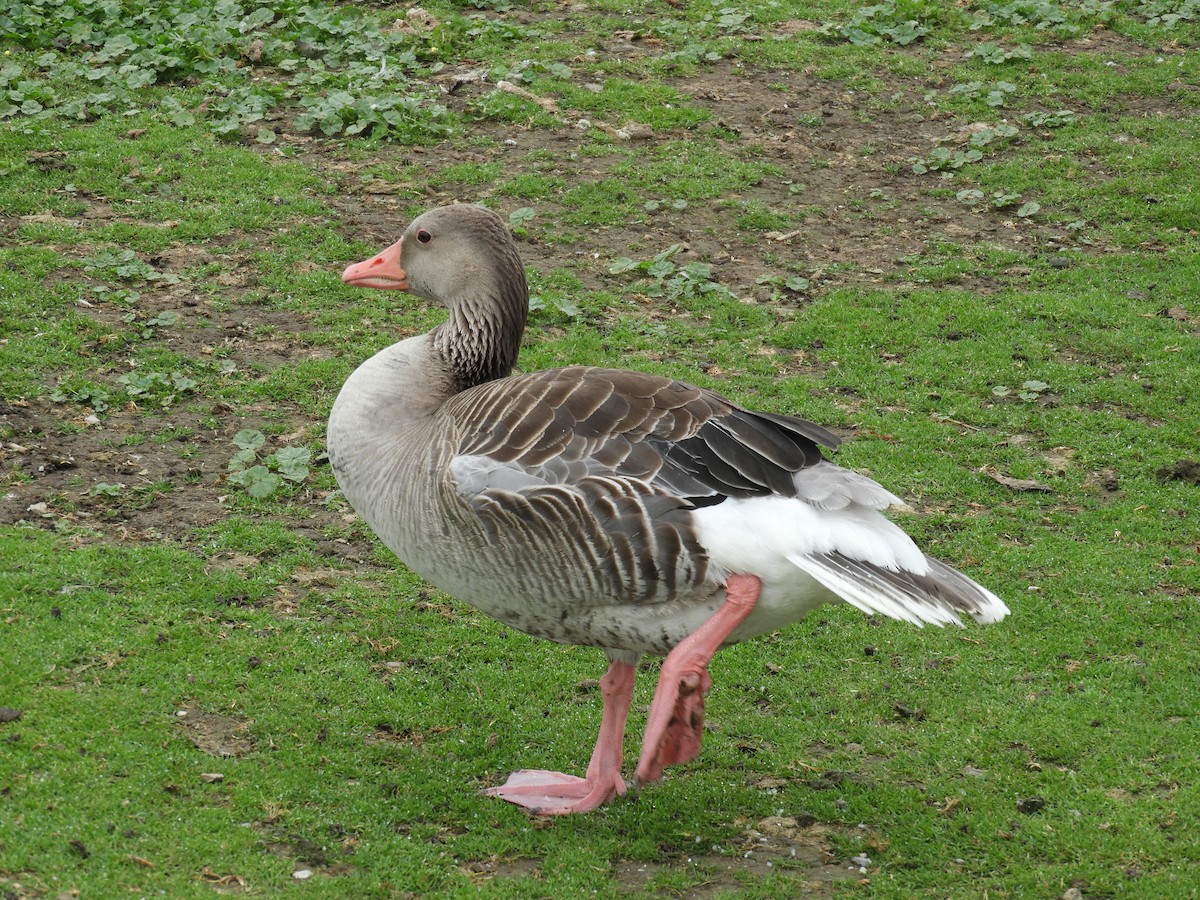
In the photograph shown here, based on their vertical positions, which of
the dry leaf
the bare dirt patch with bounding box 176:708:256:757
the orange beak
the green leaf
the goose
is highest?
the orange beak

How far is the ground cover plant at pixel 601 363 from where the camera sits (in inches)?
199

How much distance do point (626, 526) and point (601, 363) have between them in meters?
3.94

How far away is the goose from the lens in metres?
4.86

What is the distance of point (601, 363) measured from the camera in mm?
8734

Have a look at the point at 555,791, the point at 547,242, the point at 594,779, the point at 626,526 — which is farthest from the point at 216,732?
the point at 547,242

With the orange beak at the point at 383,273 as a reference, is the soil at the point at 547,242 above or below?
below

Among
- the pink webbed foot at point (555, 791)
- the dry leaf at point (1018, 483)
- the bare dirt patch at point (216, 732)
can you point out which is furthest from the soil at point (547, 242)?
the dry leaf at point (1018, 483)

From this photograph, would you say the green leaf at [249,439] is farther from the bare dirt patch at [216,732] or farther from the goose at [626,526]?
the bare dirt patch at [216,732]

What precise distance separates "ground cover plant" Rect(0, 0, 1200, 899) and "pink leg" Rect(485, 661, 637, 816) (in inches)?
4.4

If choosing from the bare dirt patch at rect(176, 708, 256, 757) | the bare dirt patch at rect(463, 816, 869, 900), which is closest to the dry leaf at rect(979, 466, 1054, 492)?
the bare dirt patch at rect(463, 816, 869, 900)

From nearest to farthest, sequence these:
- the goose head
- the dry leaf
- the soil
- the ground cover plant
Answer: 1. the ground cover plant
2. the goose head
3. the soil
4. the dry leaf

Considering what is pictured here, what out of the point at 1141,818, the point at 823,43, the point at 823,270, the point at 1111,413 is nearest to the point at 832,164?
the point at 823,270

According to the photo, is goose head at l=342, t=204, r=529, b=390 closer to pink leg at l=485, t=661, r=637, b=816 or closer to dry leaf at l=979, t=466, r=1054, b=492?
pink leg at l=485, t=661, r=637, b=816

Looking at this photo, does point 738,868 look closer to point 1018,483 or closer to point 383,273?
point 383,273
